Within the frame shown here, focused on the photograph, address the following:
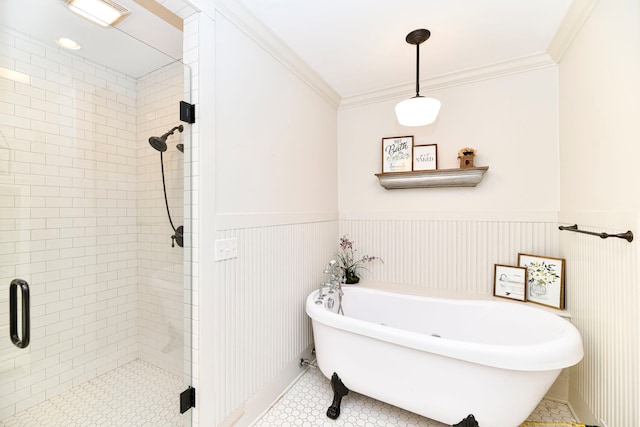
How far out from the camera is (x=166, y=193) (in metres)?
1.70

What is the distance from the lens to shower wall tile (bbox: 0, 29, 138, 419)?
→ 4.50ft

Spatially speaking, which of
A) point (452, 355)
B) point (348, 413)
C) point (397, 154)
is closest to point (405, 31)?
point (397, 154)

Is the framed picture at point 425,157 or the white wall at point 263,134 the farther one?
the framed picture at point 425,157

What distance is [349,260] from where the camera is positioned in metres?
2.76

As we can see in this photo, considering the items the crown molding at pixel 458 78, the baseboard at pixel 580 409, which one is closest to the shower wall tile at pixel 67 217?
the crown molding at pixel 458 78

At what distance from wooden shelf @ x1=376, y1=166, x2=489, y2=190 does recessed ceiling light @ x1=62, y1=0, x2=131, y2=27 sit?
6.88ft

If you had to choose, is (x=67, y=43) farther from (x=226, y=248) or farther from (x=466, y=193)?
(x=466, y=193)

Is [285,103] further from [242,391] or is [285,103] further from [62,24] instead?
[242,391]

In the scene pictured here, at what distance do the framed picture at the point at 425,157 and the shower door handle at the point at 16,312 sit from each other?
273 centimetres

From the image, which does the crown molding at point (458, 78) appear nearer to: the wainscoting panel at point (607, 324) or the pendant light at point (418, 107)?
the pendant light at point (418, 107)

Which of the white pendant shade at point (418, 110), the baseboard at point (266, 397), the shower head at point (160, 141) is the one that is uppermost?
the white pendant shade at point (418, 110)

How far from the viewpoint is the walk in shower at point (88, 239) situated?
54.0 inches

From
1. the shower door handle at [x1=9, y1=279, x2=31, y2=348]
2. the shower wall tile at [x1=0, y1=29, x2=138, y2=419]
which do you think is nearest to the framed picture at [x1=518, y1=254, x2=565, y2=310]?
the shower wall tile at [x1=0, y1=29, x2=138, y2=419]

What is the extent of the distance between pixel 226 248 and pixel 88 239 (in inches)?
39.9
